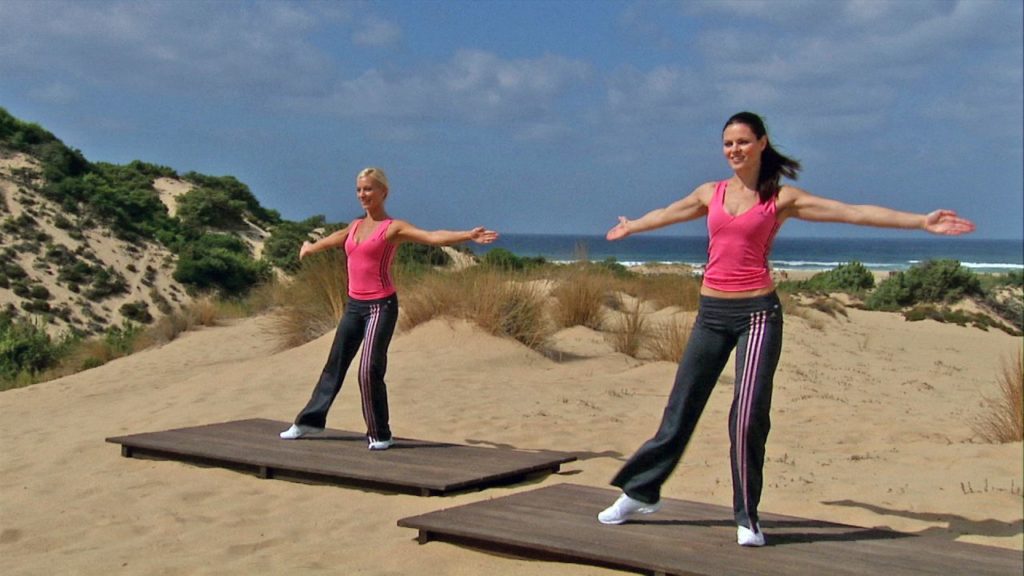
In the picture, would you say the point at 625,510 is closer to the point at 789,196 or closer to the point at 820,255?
the point at 789,196

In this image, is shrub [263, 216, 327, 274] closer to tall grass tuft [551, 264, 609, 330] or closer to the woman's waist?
tall grass tuft [551, 264, 609, 330]

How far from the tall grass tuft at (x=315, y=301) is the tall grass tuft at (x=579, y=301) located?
10.7ft

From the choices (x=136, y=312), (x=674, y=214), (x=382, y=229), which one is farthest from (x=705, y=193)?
(x=136, y=312)

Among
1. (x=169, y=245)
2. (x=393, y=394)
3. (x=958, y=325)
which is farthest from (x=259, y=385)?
(x=169, y=245)

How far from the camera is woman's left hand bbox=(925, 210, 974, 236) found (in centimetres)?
483

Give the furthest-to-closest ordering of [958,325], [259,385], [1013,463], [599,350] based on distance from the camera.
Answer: [958,325], [599,350], [259,385], [1013,463]

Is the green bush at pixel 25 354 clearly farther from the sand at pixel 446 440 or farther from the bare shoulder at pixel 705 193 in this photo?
the bare shoulder at pixel 705 193

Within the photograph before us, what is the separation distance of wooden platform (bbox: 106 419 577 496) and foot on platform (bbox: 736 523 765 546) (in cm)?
232

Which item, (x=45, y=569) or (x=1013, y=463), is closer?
(x=45, y=569)

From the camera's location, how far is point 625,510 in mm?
5922

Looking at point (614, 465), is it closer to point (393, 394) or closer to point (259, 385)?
point (393, 394)

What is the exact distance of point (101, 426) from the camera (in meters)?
10.9

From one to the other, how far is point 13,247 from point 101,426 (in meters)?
25.6

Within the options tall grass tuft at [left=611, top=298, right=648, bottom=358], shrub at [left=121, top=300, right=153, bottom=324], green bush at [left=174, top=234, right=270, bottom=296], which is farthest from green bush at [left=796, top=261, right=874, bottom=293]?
shrub at [left=121, top=300, right=153, bottom=324]
